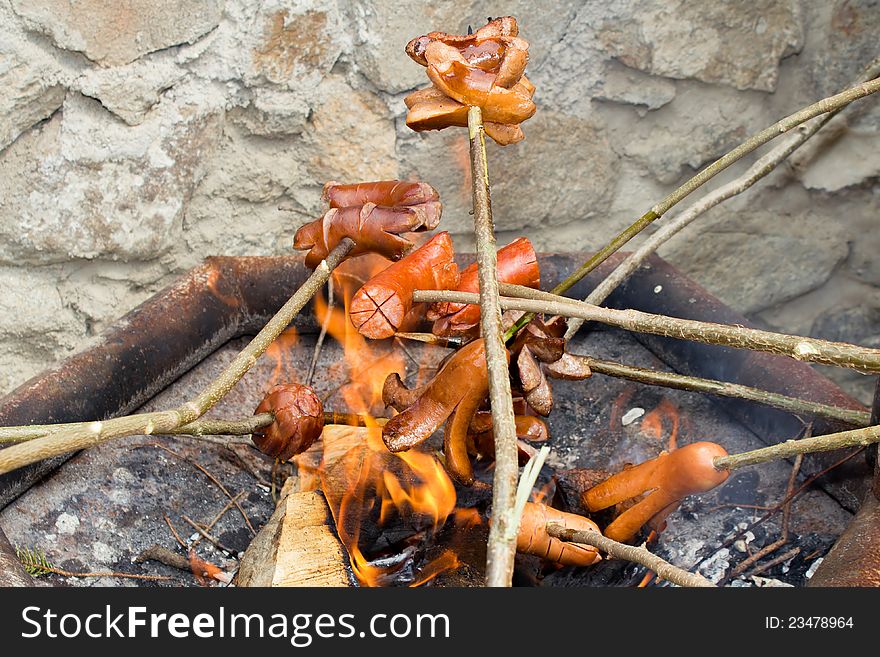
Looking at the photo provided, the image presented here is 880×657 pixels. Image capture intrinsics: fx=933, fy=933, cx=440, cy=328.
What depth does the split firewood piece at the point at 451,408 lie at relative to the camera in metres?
1.27

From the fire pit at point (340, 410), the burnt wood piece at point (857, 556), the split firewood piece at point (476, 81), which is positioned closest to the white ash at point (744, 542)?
the fire pit at point (340, 410)

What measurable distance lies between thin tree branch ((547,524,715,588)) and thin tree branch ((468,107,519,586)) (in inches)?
6.6

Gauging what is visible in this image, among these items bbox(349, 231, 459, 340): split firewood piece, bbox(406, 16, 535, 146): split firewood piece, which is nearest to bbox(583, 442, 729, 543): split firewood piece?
bbox(349, 231, 459, 340): split firewood piece

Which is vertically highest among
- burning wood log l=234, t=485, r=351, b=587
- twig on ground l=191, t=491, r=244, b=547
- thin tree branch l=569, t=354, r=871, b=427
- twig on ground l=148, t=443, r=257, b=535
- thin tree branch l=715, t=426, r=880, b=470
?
thin tree branch l=715, t=426, r=880, b=470

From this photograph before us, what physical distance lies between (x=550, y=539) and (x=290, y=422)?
41 cm

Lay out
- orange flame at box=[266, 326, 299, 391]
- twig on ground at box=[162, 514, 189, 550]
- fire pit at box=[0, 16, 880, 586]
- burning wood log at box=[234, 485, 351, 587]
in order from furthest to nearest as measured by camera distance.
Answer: orange flame at box=[266, 326, 299, 391], twig on ground at box=[162, 514, 189, 550], fire pit at box=[0, 16, 880, 586], burning wood log at box=[234, 485, 351, 587]

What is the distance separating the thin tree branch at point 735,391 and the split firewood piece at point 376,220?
31 cm

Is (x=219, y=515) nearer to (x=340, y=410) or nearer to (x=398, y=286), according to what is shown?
(x=340, y=410)

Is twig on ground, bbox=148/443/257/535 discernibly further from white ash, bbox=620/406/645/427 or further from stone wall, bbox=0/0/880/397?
white ash, bbox=620/406/645/427

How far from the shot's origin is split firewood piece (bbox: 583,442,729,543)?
1224 millimetres

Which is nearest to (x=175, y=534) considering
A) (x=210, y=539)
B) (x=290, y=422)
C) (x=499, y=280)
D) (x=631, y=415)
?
(x=210, y=539)

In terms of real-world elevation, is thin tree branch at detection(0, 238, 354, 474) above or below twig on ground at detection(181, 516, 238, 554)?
above

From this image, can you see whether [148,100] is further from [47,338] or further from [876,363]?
[876,363]

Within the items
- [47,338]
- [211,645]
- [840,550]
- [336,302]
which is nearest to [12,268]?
[47,338]
